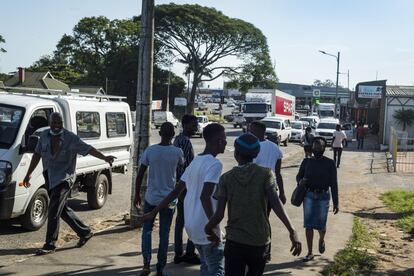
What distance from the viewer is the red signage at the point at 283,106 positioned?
4738 centimetres

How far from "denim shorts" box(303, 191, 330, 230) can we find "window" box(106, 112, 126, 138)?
16.1ft

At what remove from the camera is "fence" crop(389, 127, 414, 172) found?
22.7 m

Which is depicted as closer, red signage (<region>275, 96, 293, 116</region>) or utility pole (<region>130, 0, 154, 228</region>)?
utility pole (<region>130, 0, 154, 228</region>)

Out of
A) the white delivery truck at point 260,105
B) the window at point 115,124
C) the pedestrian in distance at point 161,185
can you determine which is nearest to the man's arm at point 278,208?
the pedestrian in distance at point 161,185

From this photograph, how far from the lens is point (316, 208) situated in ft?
24.4

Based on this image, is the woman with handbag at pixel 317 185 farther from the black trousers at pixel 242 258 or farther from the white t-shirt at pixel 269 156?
the black trousers at pixel 242 258

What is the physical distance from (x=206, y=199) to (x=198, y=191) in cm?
21

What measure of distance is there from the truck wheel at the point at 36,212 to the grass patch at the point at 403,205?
633cm

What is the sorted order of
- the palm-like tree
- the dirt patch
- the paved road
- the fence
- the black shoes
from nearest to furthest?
the paved road, the black shoes, the dirt patch, the fence, the palm-like tree

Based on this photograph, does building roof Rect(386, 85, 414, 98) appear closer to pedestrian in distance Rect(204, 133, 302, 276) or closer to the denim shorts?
the denim shorts

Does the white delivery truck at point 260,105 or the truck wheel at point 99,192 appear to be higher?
the white delivery truck at point 260,105

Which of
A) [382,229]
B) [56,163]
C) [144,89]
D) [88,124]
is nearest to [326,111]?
[382,229]

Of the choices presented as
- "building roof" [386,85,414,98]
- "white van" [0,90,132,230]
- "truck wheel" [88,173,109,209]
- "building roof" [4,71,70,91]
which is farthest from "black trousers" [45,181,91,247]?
"building roof" [4,71,70,91]

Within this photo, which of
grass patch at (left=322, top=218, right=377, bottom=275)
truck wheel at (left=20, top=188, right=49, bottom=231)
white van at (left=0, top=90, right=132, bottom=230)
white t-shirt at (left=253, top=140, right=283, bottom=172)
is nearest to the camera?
grass patch at (left=322, top=218, right=377, bottom=275)
